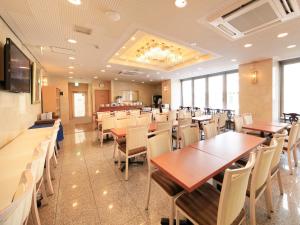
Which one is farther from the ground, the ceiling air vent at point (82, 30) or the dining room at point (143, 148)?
the ceiling air vent at point (82, 30)

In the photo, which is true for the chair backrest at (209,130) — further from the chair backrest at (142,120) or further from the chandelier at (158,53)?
the chandelier at (158,53)

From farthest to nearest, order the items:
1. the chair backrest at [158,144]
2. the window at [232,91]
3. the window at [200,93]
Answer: the window at [200,93], the window at [232,91], the chair backrest at [158,144]

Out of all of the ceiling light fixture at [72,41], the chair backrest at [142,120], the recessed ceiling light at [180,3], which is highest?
the ceiling light fixture at [72,41]

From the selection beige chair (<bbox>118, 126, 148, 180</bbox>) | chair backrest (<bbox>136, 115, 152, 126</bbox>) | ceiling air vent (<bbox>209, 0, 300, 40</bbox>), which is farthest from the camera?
chair backrest (<bbox>136, 115, 152, 126</bbox>)

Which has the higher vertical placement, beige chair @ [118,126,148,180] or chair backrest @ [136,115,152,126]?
chair backrest @ [136,115,152,126]

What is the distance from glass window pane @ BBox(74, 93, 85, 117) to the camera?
9906 millimetres

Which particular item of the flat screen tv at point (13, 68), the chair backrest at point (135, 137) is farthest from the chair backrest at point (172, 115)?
the flat screen tv at point (13, 68)

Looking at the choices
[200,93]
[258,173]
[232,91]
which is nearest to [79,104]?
[200,93]

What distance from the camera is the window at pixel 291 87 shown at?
193 inches

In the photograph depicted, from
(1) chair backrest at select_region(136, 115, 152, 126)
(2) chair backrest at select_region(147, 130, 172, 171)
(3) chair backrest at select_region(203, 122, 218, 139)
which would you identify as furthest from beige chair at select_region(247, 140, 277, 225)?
(1) chair backrest at select_region(136, 115, 152, 126)

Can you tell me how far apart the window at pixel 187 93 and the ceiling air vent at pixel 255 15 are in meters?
6.71

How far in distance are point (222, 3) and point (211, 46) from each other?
1.65 m

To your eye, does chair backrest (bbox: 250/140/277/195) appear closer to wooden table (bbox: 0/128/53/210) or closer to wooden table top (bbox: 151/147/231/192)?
wooden table top (bbox: 151/147/231/192)

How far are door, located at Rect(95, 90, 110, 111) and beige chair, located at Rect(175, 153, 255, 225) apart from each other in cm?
938
